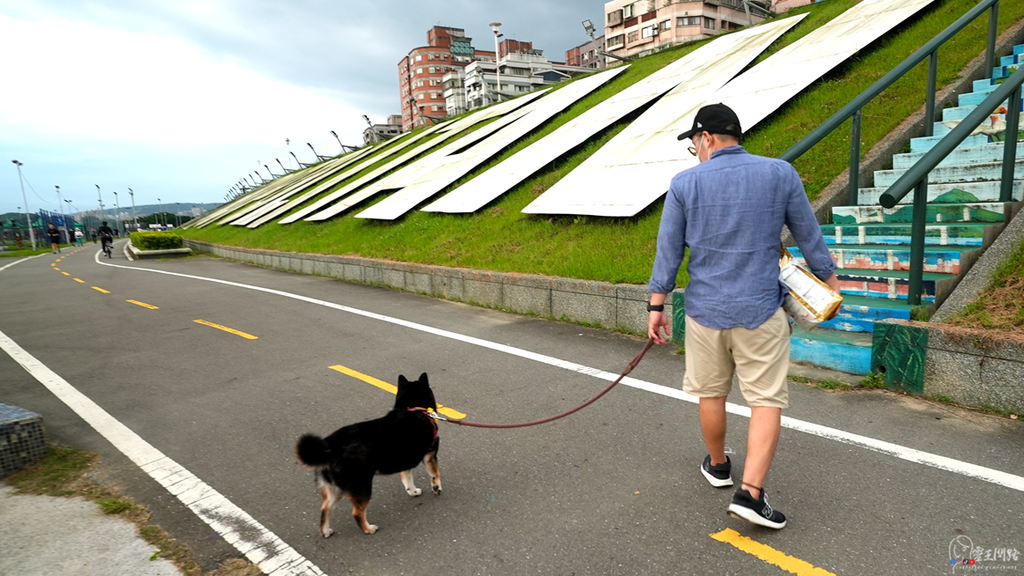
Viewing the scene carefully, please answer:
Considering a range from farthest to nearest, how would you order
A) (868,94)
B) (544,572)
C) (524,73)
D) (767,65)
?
(524,73) < (767,65) < (868,94) < (544,572)

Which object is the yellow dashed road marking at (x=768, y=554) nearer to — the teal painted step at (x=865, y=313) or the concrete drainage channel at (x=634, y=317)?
the concrete drainage channel at (x=634, y=317)

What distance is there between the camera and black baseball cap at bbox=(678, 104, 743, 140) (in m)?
3.05

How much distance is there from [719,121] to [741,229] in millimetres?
617

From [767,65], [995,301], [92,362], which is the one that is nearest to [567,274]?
[995,301]

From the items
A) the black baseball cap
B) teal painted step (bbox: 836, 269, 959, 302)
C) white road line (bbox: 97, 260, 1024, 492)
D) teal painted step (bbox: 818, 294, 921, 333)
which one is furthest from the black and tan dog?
teal painted step (bbox: 836, 269, 959, 302)

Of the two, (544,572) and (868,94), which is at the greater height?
(868,94)

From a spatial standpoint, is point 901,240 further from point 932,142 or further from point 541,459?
point 541,459

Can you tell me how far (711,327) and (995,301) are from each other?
3181mm

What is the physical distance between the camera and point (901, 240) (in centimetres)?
632

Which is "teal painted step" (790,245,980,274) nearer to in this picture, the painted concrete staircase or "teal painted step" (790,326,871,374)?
the painted concrete staircase

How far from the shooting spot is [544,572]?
2.78 metres

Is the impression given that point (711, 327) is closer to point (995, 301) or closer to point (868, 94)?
point (995, 301)

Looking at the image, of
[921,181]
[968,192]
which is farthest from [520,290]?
[968,192]

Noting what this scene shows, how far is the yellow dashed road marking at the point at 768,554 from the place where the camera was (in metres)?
2.67
